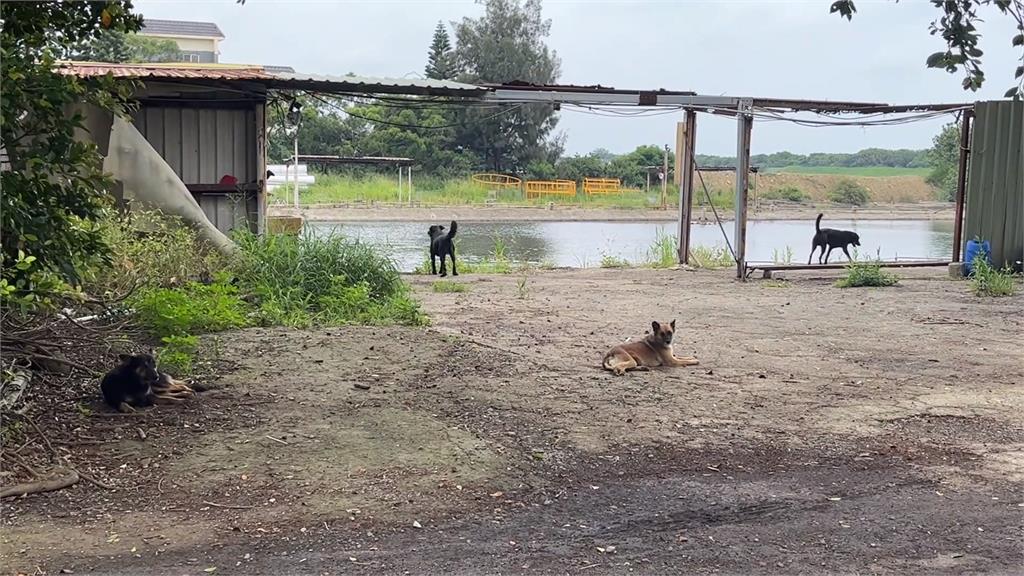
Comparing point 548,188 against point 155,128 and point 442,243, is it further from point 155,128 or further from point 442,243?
point 155,128

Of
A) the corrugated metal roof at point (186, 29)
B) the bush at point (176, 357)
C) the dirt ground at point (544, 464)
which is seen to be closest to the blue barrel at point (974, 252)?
the dirt ground at point (544, 464)

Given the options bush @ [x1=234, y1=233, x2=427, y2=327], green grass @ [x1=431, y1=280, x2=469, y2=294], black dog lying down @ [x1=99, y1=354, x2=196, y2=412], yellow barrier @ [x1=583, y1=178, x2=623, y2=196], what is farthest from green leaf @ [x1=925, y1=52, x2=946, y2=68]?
yellow barrier @ [x1=583, y1=178, x2=623, y2=196]

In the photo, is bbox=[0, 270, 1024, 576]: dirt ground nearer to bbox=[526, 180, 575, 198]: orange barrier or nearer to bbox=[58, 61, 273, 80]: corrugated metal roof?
bbox=[58, 61, 273, 80]: corrugated metal roof

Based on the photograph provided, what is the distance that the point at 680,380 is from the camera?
7.75 metres

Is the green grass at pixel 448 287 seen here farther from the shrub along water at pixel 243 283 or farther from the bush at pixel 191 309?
the bush at pixel 191 309

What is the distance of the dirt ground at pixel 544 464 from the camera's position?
422cm

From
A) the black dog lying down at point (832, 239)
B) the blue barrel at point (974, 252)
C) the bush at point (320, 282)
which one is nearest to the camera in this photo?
the bush at point (320, 282)

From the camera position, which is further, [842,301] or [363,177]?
[363,177]

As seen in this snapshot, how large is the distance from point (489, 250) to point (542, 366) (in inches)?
495

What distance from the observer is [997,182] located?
622 inches

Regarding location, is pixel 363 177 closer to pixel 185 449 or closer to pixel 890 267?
pixel 890 267

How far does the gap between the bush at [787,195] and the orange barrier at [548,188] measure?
936 centimetres

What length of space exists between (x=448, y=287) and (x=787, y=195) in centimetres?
3340

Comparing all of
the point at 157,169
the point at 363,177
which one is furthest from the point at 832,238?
the point at 363,177
